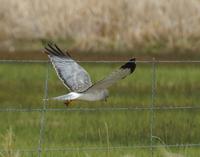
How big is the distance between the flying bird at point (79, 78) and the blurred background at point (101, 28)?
1054 centimetres

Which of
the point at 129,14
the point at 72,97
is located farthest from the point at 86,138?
the point at 129,14

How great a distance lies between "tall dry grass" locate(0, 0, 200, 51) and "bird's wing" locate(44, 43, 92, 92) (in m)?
10.7

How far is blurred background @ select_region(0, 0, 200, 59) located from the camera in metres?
18.2

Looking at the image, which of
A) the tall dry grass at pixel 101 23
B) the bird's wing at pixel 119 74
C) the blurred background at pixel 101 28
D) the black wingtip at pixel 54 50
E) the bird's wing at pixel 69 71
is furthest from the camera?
the tall dry grass at pixel 101 23

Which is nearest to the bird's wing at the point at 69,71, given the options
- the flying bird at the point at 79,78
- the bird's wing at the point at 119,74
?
the flying bird at the point at 79,78

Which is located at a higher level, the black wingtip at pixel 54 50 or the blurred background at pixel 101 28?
the blurred background at pixel 101 28

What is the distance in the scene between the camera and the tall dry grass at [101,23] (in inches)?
725

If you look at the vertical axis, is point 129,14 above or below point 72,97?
above

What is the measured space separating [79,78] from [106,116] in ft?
11.7

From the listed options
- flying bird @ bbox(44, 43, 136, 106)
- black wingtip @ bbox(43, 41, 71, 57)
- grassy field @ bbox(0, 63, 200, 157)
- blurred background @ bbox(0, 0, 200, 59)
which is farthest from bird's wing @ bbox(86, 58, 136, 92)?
blurred background @ bbox(0, 0, 200, 59)

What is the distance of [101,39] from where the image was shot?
1855 cm

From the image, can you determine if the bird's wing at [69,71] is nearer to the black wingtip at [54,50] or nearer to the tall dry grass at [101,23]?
the black wingtip at [54,50]

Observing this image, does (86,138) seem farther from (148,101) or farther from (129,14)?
(129,14)

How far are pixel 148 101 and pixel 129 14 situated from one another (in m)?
7.27
